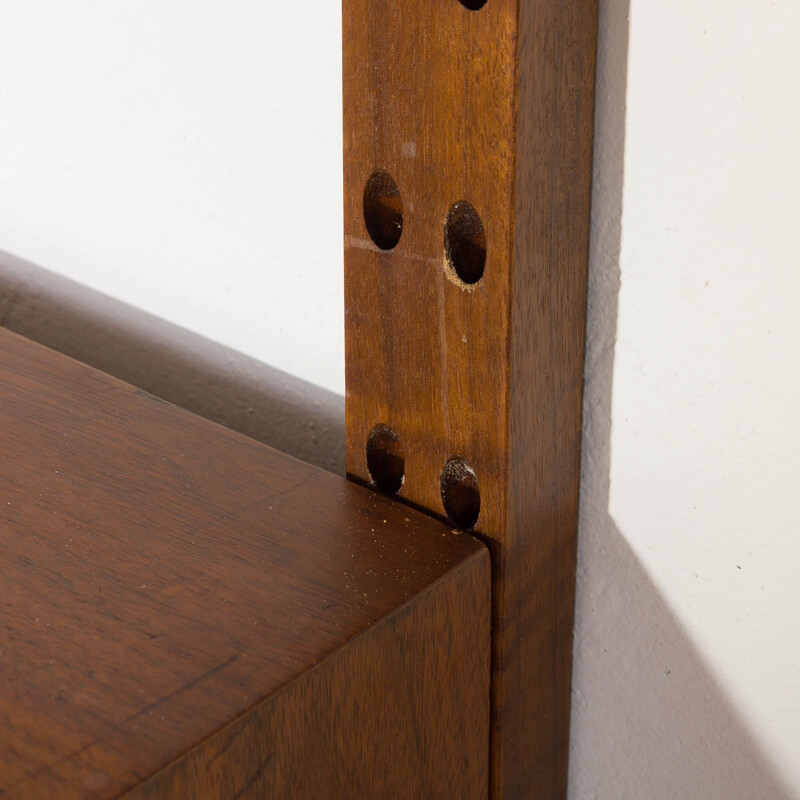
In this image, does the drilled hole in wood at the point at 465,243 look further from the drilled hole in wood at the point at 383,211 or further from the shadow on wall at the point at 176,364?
the shadow on wall at the point at 176,364

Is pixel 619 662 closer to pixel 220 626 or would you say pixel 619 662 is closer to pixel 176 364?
pixel 220 626

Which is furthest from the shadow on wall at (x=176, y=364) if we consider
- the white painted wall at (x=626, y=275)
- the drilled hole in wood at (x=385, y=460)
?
the drilled hole in wood at (x=385, y=460)

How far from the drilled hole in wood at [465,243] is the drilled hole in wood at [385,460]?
11 centimetres

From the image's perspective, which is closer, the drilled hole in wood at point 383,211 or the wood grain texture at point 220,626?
the wood grain texture at point 220,626

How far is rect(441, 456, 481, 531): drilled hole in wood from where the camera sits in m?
0.53

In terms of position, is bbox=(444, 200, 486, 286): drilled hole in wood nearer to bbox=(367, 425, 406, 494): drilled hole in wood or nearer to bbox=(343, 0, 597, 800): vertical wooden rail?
bbox=(343, 0, 597, 800): vertical wooden rail

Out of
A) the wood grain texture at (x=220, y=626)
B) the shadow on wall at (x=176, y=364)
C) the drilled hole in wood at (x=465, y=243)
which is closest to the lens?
the wood grain texture at (x=220, y=626)

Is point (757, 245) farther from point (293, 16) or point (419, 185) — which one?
point (293, 16)

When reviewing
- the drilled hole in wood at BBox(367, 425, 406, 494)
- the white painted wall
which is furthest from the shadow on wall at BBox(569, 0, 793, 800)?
the drilled hole in wood at BBox(367, 425, 406, 494)

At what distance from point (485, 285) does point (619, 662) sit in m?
0.25

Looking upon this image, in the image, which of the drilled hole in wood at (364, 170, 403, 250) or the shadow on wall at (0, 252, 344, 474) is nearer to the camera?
the drilled hole in wood at (364, 170, 403, 250)

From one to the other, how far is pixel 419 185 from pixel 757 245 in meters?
0.16

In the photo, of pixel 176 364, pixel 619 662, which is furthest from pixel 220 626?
pixel 176 364

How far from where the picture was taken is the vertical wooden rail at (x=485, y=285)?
465 mm
